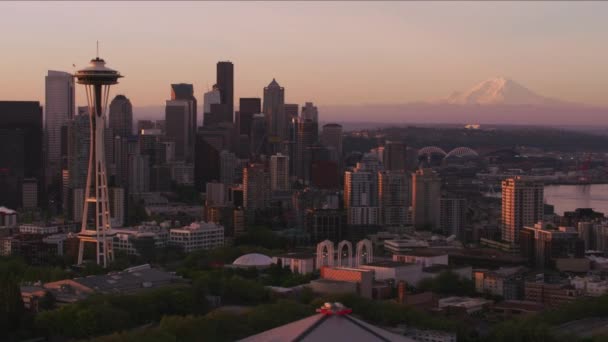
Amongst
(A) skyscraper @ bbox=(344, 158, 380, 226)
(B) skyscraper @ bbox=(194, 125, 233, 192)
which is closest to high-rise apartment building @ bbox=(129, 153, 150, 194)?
(B) skyscraper @ bbox=(194, 125, 233, 192)

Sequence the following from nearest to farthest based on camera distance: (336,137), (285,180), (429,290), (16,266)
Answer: (429,290) < (16,266) < (285,180) < (336,137)

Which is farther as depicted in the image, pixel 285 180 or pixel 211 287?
pixel 285 180

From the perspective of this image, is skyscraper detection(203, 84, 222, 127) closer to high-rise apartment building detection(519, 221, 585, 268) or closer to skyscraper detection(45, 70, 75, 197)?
skyscraper detection(45, 70, 75, 197)

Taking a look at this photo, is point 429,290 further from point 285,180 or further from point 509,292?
point 285,180

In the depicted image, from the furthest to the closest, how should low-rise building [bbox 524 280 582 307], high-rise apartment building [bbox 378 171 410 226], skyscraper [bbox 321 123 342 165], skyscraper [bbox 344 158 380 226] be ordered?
skyscraper [bbox 321 123 342 165]
high-rise apartment building [bbox 378 171 410 226]
skyscraper [bbox 344 158 380 226]
low-rise building [bbox 524 280 582 307]

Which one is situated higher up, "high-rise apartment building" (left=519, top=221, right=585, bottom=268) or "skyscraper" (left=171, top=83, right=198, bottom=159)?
"skyscraper" (left=171, top=83, right=198, bottom=159)

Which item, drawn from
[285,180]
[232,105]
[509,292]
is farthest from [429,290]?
[232,105]

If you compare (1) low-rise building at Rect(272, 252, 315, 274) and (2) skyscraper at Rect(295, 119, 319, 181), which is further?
A: (2) skyscraper at Rect(295, 119, 319, 181)
